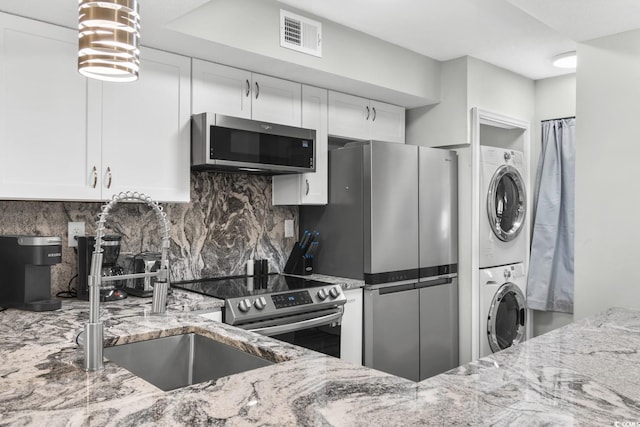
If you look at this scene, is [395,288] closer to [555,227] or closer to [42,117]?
[555,227]

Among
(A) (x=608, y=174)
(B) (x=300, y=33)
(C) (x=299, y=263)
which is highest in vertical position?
(B) (x=300, y=33)

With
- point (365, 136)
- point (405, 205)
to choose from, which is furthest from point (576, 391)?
point (365, 136)

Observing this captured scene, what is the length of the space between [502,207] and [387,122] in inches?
49.4

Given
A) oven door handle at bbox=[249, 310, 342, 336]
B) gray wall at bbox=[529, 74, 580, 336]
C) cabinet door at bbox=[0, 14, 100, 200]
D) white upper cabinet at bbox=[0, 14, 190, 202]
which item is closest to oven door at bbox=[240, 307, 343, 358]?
oven door handle at bbox=[249, 310, 342, 336]

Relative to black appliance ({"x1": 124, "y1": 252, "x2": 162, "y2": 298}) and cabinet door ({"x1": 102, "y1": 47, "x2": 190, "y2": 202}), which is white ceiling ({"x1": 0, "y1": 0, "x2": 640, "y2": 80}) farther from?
black appliance ({"x1": 124, "y1": 252, "x2": 162, "y2": 298})

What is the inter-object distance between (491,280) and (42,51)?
3.36m

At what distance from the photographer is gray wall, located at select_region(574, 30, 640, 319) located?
2.45 m

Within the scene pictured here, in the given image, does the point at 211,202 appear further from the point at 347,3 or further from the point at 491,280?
the point at 491,280

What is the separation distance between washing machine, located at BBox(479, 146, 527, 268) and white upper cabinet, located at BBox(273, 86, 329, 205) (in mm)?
1338

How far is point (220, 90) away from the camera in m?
2.80

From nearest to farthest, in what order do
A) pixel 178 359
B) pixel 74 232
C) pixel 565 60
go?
pixel 178 359 → pixel 74 232 → pixel 565 60

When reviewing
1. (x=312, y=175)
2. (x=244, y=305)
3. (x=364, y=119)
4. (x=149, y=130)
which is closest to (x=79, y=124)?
(x=149, y=130)

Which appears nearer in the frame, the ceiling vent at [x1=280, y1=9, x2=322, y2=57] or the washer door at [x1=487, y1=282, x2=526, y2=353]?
the ceiling vent at [x1=280, y1=9, x2=322, y2=57]

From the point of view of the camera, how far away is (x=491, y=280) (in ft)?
12.9
